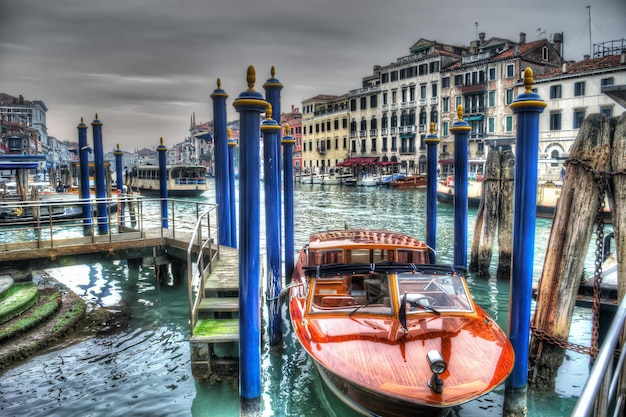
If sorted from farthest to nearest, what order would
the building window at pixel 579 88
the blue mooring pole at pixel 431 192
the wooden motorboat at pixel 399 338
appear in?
the building window at pixel 579 88 → the blue mooring pole at pixel 431 192 → the wooden motorboat at pixel 399 338

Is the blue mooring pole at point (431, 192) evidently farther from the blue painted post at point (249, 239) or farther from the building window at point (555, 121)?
the building window at point (555, 121)

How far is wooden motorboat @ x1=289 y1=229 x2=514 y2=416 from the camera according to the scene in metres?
4.75

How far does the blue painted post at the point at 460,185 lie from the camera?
9.34 metres

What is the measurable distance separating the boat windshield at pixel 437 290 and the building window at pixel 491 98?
47.2m

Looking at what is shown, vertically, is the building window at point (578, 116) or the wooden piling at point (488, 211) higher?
the building window at point (578, 116)

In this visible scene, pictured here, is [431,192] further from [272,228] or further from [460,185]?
[272,228]

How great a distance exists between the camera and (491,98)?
162 feet

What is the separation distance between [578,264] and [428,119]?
53.2 meters

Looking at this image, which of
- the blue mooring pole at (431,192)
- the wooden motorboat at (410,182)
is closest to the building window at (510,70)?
the wooden motorboat at (410,182)

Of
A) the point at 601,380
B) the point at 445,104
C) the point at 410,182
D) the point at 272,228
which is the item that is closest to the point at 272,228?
the point at 272,228

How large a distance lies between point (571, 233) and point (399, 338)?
9.22ft

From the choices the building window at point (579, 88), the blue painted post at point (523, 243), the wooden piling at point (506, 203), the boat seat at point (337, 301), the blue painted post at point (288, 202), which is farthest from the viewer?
the building window at point (579, 88)

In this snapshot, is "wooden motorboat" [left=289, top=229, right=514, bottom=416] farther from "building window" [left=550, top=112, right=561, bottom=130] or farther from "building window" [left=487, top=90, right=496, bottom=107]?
"building window" [left=487, top=90, right=496, bottom=107]

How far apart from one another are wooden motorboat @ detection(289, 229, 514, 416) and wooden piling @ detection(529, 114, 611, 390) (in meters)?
0.99
